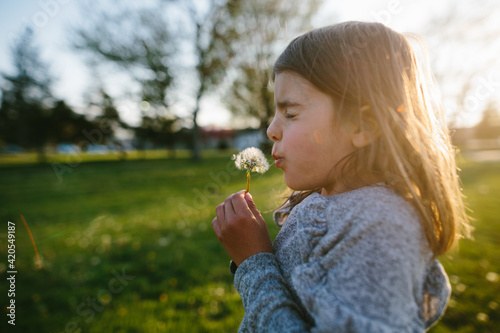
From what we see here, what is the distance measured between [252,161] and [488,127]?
178 feet

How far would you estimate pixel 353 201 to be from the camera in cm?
84

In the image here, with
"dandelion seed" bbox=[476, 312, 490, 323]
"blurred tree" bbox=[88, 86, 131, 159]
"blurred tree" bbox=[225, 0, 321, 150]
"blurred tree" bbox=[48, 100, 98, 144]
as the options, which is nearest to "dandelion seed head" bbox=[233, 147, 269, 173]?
"dandelion seed" bbox=[476, 312, 490, 323]

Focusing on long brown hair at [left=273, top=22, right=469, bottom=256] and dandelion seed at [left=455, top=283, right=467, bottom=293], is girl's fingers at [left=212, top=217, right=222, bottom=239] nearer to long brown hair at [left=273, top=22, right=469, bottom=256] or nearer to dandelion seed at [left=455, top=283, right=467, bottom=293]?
long brown hair at [left=273, top=22, right=469, bottom=256]

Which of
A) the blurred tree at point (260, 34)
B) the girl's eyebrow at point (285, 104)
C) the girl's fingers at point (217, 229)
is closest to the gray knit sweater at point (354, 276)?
the girl's fingers at point (217, 229)

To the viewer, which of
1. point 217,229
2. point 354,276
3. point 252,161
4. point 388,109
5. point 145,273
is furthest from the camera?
point 145,273

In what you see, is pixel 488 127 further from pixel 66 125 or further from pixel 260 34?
pixel 66 125

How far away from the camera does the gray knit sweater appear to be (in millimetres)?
703

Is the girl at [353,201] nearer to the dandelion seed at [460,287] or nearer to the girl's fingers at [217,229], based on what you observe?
the girl's fingers at [217,229]

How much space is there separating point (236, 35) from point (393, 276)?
1720cm

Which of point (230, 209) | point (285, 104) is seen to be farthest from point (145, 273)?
point (285, 104)

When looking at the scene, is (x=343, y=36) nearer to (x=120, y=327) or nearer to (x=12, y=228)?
(x=120, y=327)

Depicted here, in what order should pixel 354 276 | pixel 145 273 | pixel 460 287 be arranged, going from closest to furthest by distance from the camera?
pixel 354 276, pixel 460 287, pixel 145 273

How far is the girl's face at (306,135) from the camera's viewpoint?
983 millimetres

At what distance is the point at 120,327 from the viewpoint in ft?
7.98
